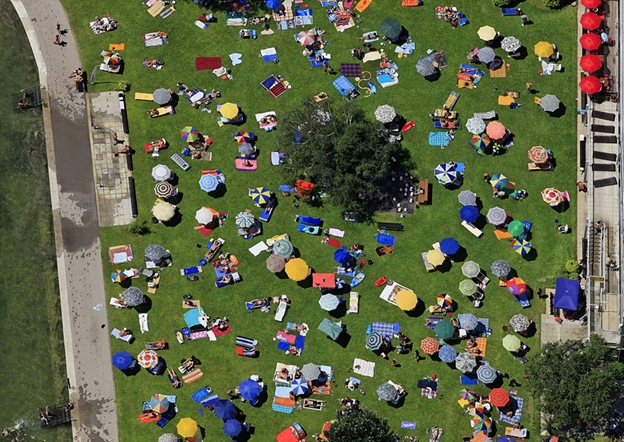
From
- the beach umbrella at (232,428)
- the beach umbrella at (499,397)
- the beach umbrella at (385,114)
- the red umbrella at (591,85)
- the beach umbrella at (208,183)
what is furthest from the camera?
the beach umbrella at (208,183)

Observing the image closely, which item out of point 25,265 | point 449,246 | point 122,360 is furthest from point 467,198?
point 25,265

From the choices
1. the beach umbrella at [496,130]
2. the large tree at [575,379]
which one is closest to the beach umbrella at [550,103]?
the beach umbrella at [496,130]

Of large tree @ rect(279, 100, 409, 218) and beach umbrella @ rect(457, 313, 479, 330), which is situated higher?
large tree @ rect(279, 100, 409, 218)

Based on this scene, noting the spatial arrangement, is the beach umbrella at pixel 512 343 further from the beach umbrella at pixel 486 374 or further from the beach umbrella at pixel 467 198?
the beach umbrella at pixel 467 198

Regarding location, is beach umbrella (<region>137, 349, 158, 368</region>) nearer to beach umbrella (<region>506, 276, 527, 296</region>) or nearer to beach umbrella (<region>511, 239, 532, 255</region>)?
beach umbrella (<region>506, 276, 527, 296</region>)


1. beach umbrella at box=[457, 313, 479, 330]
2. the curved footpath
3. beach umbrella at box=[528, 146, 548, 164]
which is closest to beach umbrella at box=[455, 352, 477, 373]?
beach umbrella at box=[457, 313, 479, 330]

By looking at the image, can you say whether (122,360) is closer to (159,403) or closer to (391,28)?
(159,403)
